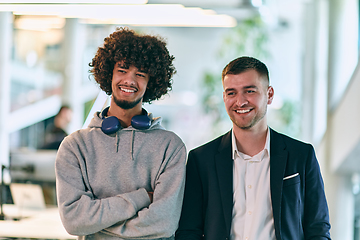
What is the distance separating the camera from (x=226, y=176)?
1.96m

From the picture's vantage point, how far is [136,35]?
83.3 inches

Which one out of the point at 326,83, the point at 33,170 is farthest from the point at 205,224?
the point at 326,83

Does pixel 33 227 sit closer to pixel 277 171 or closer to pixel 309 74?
pixel 277 171

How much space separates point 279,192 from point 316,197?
197 millimetres

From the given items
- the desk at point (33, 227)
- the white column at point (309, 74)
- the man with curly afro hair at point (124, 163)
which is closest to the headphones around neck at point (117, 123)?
the man with curly afro hair at point (124, 163)

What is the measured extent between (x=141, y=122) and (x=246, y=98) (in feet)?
1.71

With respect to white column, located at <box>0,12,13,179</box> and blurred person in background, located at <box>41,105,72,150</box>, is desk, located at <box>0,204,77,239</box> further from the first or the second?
white column, located at <box>0,12,13,179</box>

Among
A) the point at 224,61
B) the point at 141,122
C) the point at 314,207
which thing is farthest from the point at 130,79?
the point at 224,61

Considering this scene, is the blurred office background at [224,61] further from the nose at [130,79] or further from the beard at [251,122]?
the beard at [251,122]

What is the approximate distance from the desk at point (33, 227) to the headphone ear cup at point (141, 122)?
1.38 meters

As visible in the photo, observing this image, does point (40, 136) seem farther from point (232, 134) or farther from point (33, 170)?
point (232, 134)

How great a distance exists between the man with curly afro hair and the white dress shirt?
0.92ft

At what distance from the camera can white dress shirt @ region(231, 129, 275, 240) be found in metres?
1.86

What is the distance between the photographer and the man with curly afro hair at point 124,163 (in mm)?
1739
